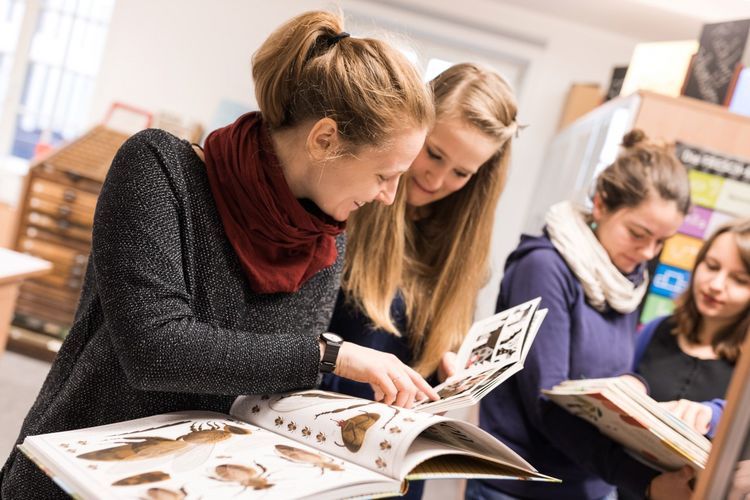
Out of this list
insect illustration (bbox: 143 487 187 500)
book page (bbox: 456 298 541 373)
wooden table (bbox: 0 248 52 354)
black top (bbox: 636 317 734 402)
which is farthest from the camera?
wooden table (bbox: 0 248 52 354)

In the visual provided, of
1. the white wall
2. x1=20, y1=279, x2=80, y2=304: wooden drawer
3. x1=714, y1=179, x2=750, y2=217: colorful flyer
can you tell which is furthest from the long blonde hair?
the white wall

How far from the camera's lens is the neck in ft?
3.55

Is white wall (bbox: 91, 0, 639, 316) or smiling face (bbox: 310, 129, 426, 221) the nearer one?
smiling face (bbox: 310, 129, 426, 221)

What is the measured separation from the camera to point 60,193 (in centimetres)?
450

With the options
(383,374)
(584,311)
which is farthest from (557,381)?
(383,374)

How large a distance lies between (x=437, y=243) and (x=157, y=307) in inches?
33.2

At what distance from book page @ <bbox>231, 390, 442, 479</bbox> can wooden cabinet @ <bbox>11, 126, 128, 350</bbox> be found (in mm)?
3787

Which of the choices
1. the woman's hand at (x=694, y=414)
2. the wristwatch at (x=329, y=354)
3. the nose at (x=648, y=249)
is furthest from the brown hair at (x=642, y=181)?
the wristwatch at (x=329, y=354)

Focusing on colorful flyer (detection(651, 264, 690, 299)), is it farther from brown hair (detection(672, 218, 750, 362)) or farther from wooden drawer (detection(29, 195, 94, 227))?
wooden drawer (detection(29, 195, 94, 227))

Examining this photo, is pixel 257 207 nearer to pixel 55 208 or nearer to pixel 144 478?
pixel 144 478

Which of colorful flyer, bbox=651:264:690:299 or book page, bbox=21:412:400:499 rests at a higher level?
colorful flyer, bbox=651:264:690:299

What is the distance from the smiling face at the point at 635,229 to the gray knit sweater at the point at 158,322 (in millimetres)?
993

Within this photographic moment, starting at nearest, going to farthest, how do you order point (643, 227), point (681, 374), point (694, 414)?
1. point (694, 414)
2. point (643, 227)
3. point (681, 374)

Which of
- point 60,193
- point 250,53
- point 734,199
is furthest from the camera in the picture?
point 250,53
